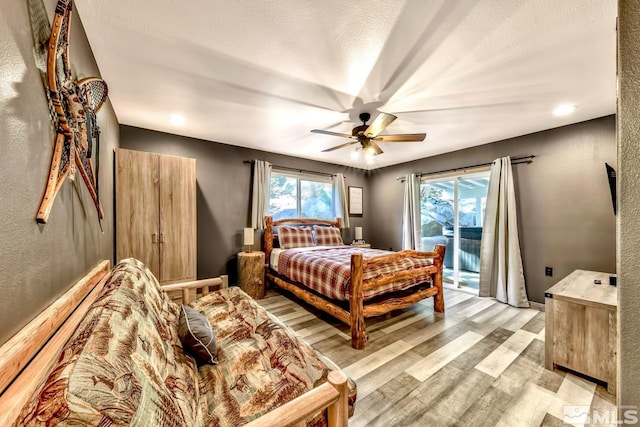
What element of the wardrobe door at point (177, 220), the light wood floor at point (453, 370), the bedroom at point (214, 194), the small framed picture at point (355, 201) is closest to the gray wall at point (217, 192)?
the bedroom at point (214, 194)

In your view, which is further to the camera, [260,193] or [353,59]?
[260,193]

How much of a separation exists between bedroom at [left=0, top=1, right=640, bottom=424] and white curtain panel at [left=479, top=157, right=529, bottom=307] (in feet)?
0.66

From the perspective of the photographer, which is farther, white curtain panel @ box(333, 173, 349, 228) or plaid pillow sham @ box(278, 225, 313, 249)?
white curtain panel @ box(333, 173, 349, 228)

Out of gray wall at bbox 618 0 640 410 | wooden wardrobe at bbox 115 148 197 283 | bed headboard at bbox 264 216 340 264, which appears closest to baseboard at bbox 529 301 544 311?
bed headboard at bbox 264 216 340 264

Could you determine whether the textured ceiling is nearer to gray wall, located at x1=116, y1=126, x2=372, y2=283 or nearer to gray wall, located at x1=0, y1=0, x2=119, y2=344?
gray wall, located at x1=116, y1=126, x2=372, y2=283

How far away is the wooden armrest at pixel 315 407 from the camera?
0.71 metres

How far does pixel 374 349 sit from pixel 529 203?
3.05 metres

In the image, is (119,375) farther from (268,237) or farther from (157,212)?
(268,237)

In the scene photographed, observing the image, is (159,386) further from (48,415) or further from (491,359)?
(491,359)

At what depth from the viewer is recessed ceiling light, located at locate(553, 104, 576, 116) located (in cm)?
255

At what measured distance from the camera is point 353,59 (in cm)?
178

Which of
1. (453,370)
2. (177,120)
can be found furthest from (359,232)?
(177,120)

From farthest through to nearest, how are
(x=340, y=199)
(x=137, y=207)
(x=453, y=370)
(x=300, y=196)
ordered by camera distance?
(x=340, y=199)
(x=300, y=196)
(x=137, y=207)
(x=453, y=370)

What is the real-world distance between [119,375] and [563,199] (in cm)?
448
